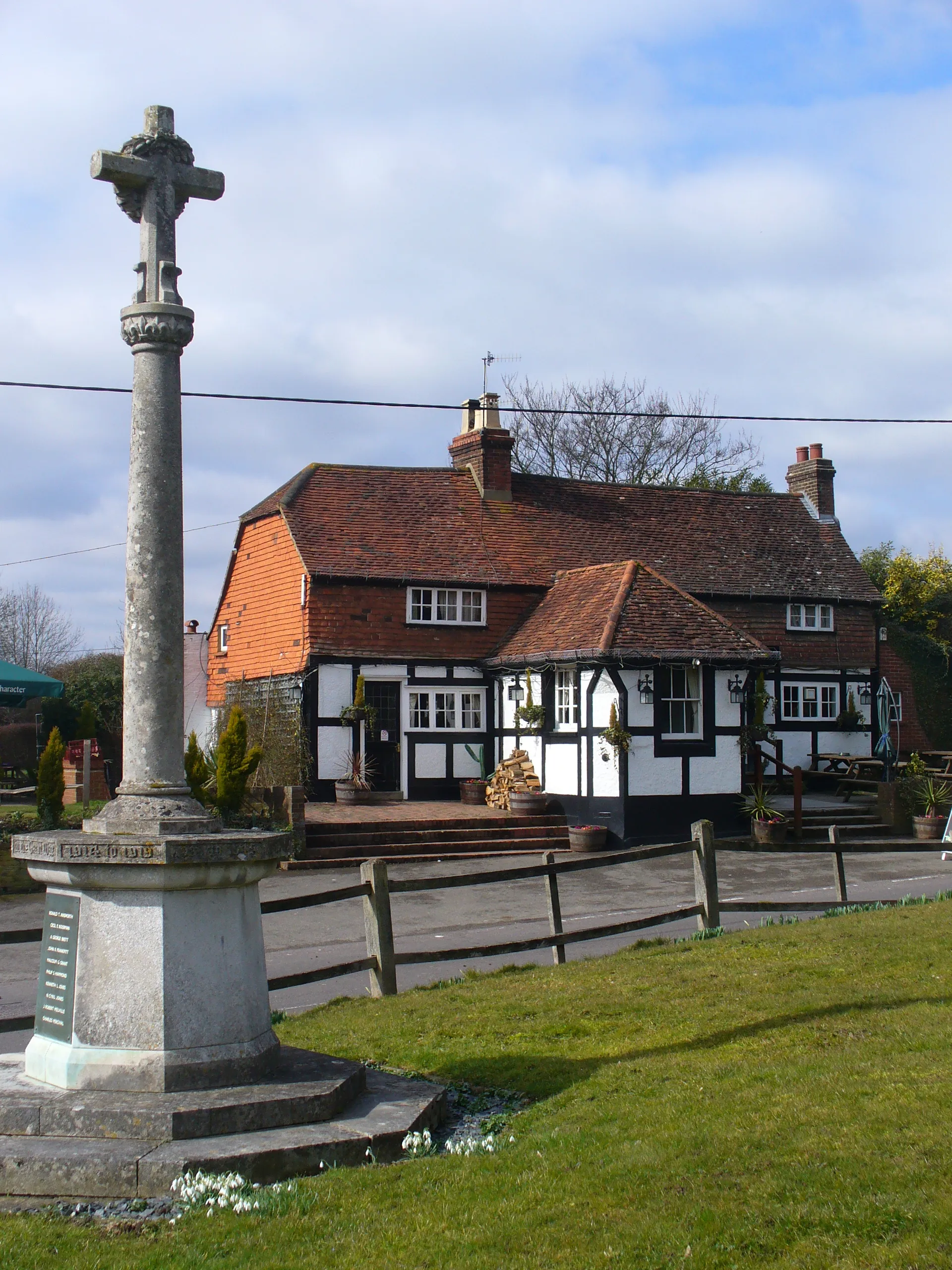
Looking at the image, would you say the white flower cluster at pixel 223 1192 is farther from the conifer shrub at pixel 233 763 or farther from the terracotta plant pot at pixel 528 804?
the terracotta plant pot at pixel 528 804

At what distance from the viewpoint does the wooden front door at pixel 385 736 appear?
2638 cm

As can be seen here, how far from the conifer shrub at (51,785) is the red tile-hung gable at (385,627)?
24.6 ft

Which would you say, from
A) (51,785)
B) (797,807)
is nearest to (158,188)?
(51,785)

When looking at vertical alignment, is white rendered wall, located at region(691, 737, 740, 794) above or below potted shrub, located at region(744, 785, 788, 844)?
above

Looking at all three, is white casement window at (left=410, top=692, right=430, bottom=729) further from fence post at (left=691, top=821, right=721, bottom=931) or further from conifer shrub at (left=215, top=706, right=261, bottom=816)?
fence post at (left=691, top=821, right=721, bottom=931)

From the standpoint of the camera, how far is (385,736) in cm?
2631

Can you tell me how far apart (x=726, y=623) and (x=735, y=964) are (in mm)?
15252

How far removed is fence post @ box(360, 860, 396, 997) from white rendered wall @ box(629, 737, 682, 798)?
43.1 ft

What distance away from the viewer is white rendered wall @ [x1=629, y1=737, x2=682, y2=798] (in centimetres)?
2247

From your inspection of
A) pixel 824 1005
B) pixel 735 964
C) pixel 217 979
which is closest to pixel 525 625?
pixel 735 964

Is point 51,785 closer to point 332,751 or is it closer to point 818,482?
point 332,751

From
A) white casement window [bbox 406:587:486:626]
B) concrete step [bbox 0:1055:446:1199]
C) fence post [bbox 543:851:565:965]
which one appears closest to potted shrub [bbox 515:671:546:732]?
white casement window [bbox 406:587:486:626]

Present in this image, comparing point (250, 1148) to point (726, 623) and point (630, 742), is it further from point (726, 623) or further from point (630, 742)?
point (726, 623)

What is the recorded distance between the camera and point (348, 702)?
26.0 metres
